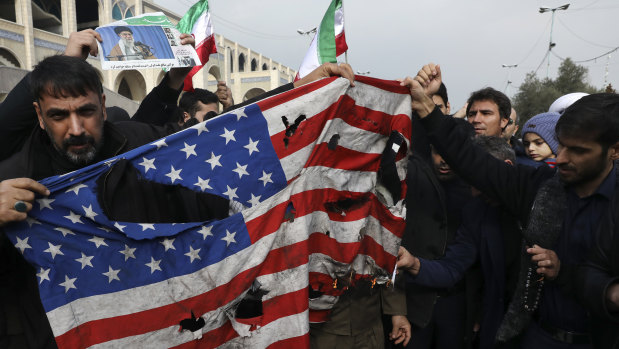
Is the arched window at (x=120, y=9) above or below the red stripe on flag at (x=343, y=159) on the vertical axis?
above

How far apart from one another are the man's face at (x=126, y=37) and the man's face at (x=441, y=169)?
2.29 meters

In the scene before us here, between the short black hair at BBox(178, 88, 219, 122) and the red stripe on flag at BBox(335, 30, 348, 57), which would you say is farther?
the red stripe on flag at BBox(335, 30, 348, 57)

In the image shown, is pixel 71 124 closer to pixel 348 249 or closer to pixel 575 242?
pixel 348 249

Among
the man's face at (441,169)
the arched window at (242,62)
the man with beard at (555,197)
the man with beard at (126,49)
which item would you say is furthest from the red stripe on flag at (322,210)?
the arched window at (242,62)

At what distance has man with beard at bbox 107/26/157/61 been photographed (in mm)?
2314

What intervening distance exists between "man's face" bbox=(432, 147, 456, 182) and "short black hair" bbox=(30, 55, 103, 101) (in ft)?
7.84

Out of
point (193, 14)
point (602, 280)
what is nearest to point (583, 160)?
point (602, 280)

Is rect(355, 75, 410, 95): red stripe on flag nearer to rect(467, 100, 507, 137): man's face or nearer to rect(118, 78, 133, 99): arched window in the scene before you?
rect(467, 100, 507, 137): man's face

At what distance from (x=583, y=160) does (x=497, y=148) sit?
729 millimetres

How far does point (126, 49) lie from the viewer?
7.71 feet

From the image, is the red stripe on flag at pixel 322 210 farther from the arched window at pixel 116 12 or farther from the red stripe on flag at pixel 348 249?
the arched window at pixel 116 12

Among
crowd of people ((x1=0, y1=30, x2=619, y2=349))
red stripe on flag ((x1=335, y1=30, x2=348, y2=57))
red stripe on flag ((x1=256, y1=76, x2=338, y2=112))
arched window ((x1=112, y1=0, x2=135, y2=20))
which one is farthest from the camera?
arched window ((x1=112, y1=0, x2=135, y2=20))

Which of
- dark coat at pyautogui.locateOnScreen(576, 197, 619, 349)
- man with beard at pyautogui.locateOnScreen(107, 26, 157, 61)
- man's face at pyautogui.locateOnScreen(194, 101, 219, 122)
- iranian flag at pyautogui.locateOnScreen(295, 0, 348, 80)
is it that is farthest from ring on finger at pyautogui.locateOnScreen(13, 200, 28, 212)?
iranian flag at pyautogui.locateOnScreen(295, 0, 348, 80)

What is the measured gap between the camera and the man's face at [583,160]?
1985mm
